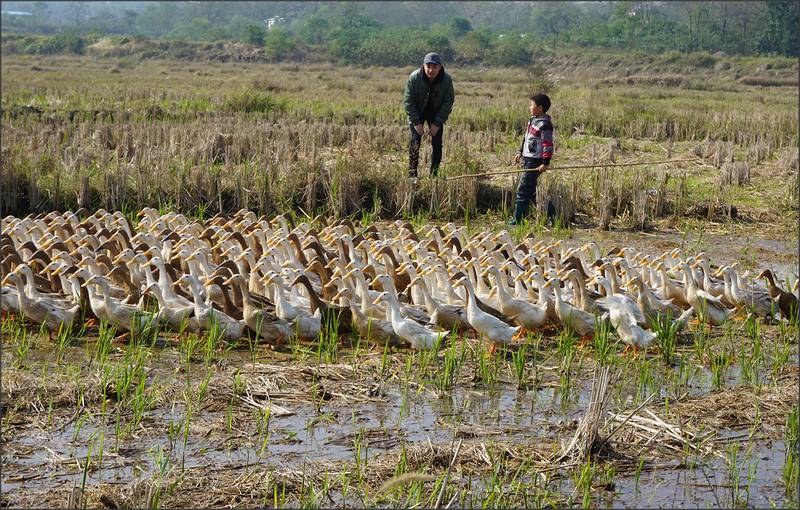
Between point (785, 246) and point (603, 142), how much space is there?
747 centimetres

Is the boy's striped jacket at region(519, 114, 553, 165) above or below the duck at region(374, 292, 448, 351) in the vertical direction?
above

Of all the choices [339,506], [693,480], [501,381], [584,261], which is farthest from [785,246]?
[339,506]

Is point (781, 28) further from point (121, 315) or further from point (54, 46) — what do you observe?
point (54, 46)

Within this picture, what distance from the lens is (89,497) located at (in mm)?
4789

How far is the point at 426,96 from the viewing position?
13.1 m

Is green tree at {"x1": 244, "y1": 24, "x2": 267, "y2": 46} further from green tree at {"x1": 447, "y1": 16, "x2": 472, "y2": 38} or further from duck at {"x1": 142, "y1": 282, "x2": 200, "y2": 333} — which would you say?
duck at {"x1": 142, "y1": 282, "x2": 200, "y2": 333}

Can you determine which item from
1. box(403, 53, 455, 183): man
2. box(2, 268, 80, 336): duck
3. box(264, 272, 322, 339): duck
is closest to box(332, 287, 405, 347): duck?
box(264, 272, 322, 339): duck

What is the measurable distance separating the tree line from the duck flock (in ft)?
30.9

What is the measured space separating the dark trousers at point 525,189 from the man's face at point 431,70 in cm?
185

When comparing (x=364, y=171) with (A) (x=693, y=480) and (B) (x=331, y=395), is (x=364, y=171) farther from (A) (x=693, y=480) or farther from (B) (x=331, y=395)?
(A) (x=693, y=480)

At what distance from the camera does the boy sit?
11633 millimetres

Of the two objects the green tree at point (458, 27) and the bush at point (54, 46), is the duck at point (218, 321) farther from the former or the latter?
the bush at point (54, 46)

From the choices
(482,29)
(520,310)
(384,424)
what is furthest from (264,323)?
(482,29)

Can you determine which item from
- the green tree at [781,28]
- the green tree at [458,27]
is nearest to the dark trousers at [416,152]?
the green tree at [781,28]
